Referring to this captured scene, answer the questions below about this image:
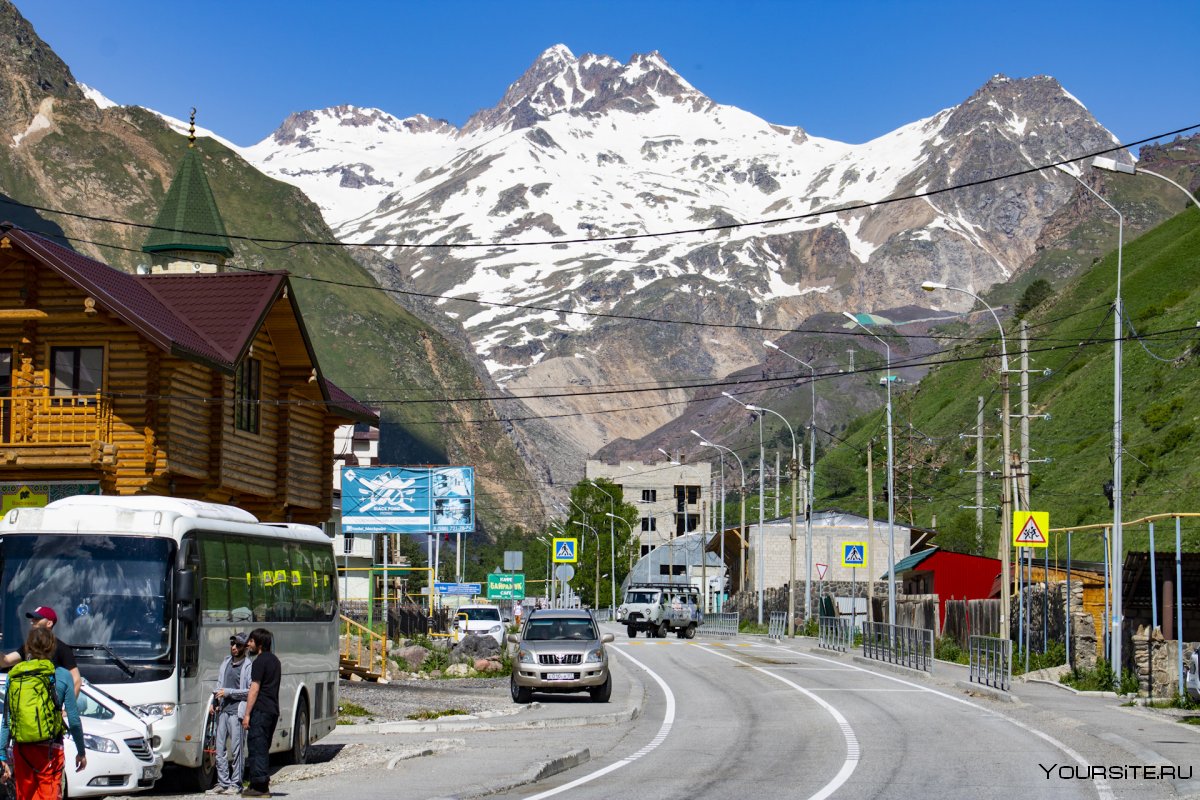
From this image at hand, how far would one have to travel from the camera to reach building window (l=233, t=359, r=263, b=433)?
37344mm

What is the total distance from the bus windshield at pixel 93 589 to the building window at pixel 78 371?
59.3 feet

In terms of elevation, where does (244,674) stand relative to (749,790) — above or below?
above

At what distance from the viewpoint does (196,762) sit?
16.3m

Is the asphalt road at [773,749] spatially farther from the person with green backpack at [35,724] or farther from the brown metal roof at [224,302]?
the brown metal roof at [224,302]

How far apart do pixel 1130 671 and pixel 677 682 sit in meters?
10.1

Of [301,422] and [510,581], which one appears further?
[510,581]

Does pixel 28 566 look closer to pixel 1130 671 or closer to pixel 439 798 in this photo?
pixel 439 798

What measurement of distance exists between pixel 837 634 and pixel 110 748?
3885 centimetres

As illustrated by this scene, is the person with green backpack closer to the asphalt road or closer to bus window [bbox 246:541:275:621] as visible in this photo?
the asphalt road

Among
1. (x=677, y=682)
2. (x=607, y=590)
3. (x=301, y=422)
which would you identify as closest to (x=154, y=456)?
(x=301, y=422)

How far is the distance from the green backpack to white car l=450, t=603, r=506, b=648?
133 feet

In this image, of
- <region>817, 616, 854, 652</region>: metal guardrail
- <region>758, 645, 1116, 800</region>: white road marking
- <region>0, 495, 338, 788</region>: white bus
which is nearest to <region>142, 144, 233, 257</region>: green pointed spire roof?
<region>817, 616, 854, 652</region>: metal guardrail

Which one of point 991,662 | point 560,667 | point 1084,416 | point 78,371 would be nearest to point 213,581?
point 560,667

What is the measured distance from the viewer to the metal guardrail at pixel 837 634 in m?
50.9
